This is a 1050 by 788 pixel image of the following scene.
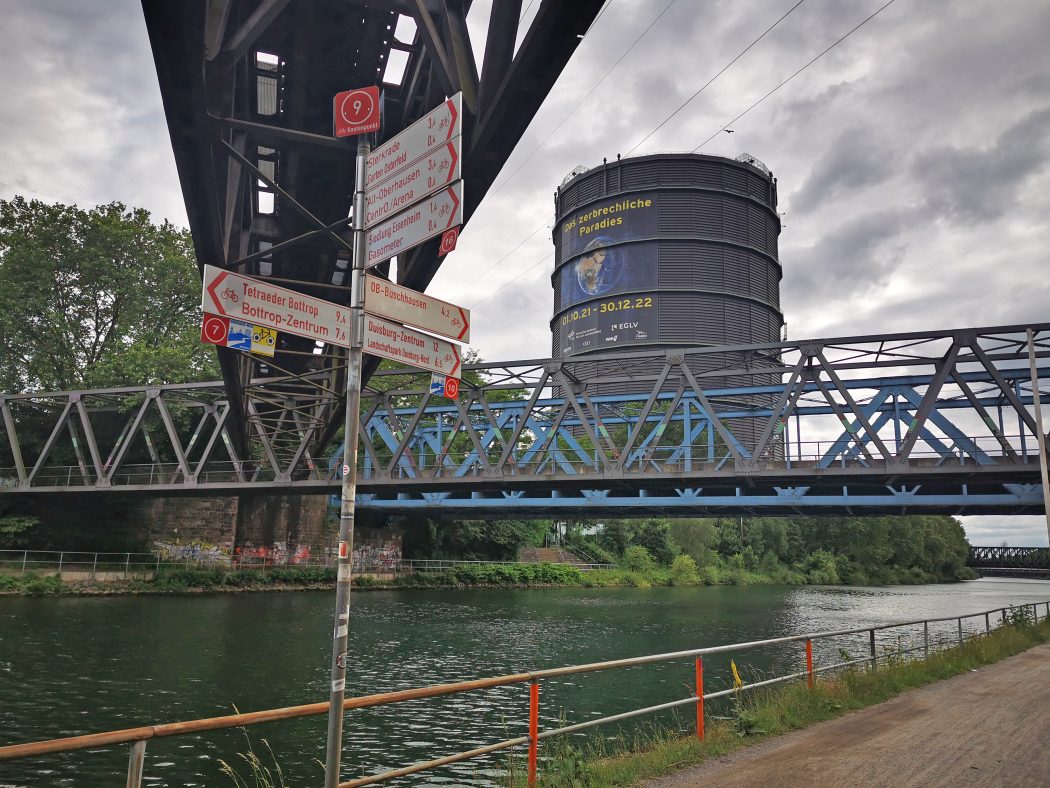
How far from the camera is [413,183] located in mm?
5113

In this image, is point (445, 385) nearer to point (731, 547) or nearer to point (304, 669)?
point (304, 669)

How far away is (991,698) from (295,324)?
1247cm

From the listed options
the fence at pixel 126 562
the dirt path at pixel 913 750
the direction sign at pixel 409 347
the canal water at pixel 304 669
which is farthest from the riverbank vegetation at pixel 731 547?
the direction sign at pixel 409 347

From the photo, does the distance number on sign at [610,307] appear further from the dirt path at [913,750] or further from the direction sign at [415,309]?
the direction sign at [415,309]

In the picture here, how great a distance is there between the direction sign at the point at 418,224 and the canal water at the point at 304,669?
5.74m

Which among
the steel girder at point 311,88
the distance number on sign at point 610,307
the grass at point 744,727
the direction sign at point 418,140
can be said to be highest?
the distance number on sign at point 610,307

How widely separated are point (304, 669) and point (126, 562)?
84.9ft

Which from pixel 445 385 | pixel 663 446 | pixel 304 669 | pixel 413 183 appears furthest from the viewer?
pixel 663 446

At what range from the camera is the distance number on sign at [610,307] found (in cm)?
6412

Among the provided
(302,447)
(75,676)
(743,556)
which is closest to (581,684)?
(75,676)

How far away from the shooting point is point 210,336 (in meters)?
6.14

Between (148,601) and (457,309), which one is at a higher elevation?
(457,309)

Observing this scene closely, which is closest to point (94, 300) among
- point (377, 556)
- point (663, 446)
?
point (377, 556)

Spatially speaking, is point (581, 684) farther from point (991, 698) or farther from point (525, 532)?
point (525, 532)
